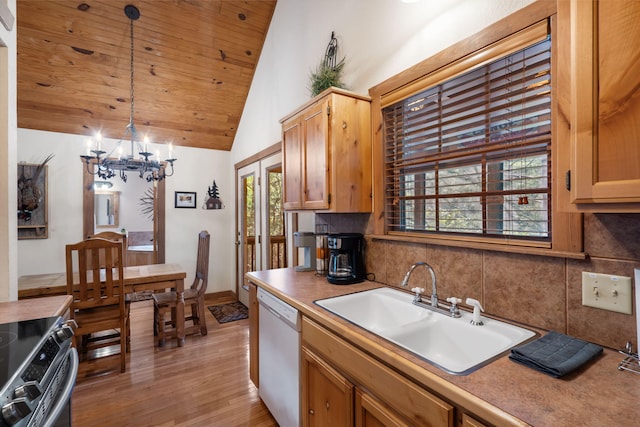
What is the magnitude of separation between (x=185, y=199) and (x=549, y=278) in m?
4.57

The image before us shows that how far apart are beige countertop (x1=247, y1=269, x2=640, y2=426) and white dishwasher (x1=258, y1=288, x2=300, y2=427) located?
667mm

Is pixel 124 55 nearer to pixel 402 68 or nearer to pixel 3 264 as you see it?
pixel 3 264

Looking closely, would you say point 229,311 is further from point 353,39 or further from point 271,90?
point 353,39

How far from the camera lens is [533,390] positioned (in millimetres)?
780

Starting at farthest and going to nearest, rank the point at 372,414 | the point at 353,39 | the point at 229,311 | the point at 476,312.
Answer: the point at 229,311
the point at 353,39
the point at 476,312
the point at 372,414

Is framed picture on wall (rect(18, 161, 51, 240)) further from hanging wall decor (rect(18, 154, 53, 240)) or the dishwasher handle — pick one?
the dishwasher handle

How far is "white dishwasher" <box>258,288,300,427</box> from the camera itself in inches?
63.0

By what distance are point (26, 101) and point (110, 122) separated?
0.80m

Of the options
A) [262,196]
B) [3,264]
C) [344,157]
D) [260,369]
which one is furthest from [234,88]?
[260,369]

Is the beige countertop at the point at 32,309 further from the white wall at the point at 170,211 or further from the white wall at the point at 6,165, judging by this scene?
the white wall at the point at 170,211

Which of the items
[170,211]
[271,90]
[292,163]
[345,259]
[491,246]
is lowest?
[345,259]

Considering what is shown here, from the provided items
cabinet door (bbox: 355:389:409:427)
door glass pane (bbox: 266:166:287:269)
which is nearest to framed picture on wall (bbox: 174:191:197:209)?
door glass pane (bbox: 266:166:287:269)

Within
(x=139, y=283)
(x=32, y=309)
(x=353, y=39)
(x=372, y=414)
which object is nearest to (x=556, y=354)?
(x=372, y=414)

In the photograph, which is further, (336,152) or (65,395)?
(336,152)
